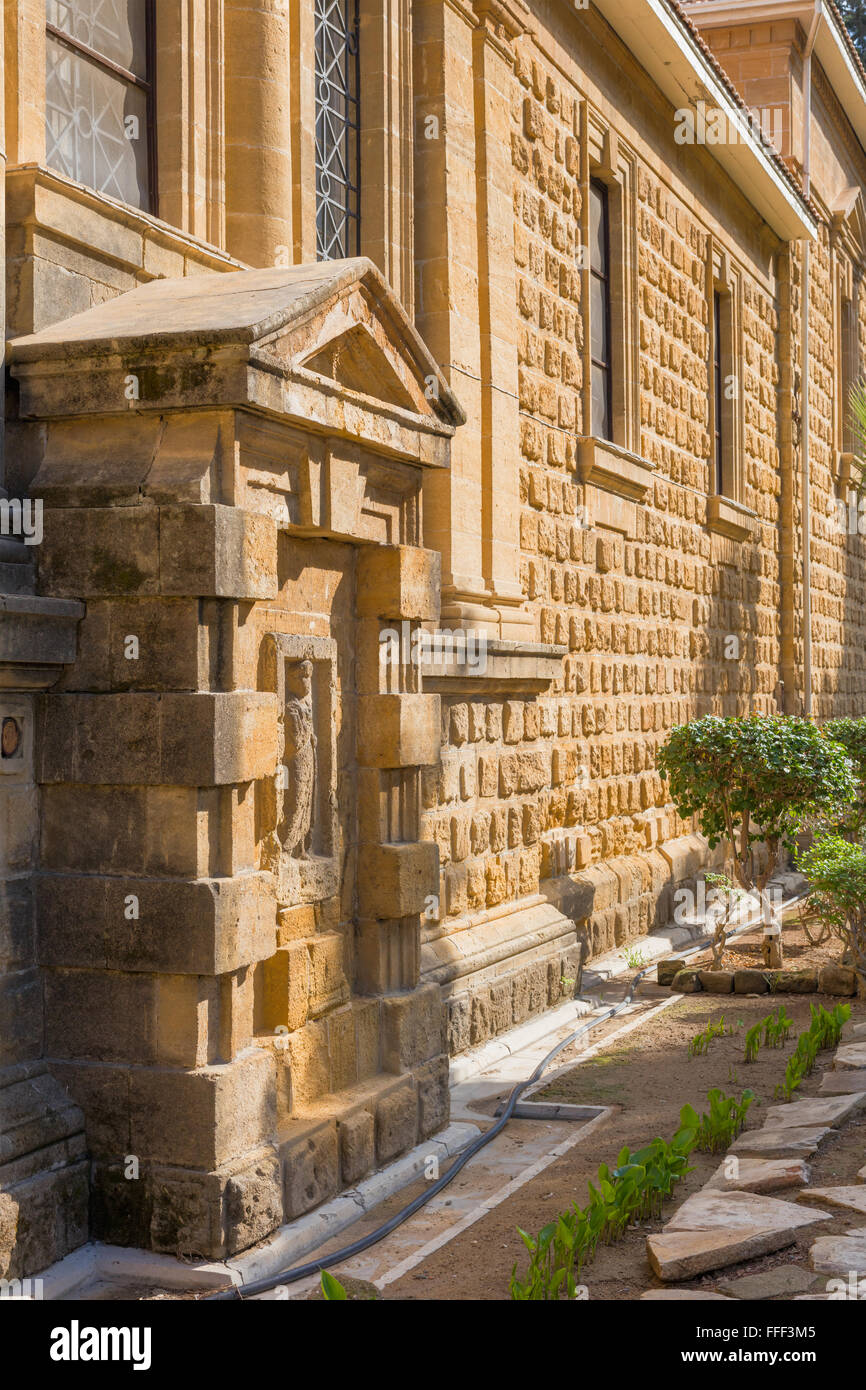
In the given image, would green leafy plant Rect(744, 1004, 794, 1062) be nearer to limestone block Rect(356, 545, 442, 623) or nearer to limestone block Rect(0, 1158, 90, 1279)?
limestone block Rect(356, 545, 442, 623)

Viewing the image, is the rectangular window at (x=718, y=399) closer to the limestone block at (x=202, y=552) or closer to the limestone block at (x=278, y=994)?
the limestone block at (x=278, y=994)

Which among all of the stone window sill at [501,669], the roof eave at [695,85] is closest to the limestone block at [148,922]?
the stone window sill at [501,669]

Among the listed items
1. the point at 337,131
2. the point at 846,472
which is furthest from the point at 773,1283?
the point at 846,472

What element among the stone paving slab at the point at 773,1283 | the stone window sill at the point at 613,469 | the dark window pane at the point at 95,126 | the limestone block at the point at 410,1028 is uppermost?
the dark window pane at the point at 95,126

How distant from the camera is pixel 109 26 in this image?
5.96 metres

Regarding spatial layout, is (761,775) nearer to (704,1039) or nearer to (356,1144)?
(704,1039)

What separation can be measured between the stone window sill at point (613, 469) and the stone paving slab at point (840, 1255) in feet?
22.6

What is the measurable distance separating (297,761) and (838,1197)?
242 centimetres

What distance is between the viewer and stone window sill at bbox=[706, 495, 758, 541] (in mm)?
13992

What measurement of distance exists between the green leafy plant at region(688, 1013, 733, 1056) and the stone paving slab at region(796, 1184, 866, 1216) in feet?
9.23

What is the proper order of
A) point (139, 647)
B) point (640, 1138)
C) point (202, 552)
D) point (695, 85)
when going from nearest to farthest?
point (202, 552) < point (139, 647) < point (640, 1138) < point (695, 85)

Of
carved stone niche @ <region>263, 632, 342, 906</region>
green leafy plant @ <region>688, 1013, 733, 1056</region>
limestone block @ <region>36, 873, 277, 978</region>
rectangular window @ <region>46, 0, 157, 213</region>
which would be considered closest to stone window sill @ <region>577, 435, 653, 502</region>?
green leafy plant @ <region>688, 1013, 733, 1056</region>

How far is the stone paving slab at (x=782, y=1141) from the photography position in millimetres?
5453

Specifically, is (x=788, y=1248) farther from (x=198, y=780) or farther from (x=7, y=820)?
(x=7, y=820)
